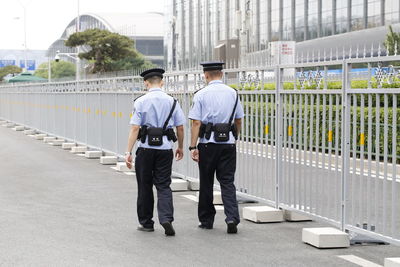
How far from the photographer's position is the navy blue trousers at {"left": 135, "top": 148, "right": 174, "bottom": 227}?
10.1 m

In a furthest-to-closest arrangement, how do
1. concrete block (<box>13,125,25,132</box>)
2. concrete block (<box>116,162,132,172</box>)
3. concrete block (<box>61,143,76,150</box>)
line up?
concrete block (<box>13,125,25,132</box>)
concrete block (<box>61,143,76,150</box>)
concrete block (<box>116,162,132,172</box>)

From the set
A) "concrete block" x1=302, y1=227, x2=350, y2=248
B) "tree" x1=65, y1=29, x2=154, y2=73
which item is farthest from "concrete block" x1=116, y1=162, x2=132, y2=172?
"tree" x1=65, y1=29, x2=154, y2=73

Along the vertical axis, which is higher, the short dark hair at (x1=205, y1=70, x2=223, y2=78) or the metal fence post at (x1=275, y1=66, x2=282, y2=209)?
the short dark hair at (x1=205, y1=70, x2=223, y2=78)

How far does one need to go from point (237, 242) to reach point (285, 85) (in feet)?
7.03

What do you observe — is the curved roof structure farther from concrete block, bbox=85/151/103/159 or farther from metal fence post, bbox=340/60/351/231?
metal fence post, bbox=340/60/351/231

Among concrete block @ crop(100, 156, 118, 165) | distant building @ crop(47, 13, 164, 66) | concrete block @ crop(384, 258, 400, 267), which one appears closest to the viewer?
concrete block @ crop(384, 258, 400, 267)

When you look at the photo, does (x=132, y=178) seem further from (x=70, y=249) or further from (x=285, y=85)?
Answer: (x=70, y=249)

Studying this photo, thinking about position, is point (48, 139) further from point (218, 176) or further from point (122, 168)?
point (218, 176)

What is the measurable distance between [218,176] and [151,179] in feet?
2.39

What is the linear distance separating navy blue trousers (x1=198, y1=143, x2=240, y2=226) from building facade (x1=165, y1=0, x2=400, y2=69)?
28393 millimetres

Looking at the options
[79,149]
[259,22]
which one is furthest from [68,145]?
[259,22]

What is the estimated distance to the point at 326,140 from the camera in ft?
31.6

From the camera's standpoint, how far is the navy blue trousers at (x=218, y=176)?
999cm

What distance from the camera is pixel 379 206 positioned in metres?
8.47
